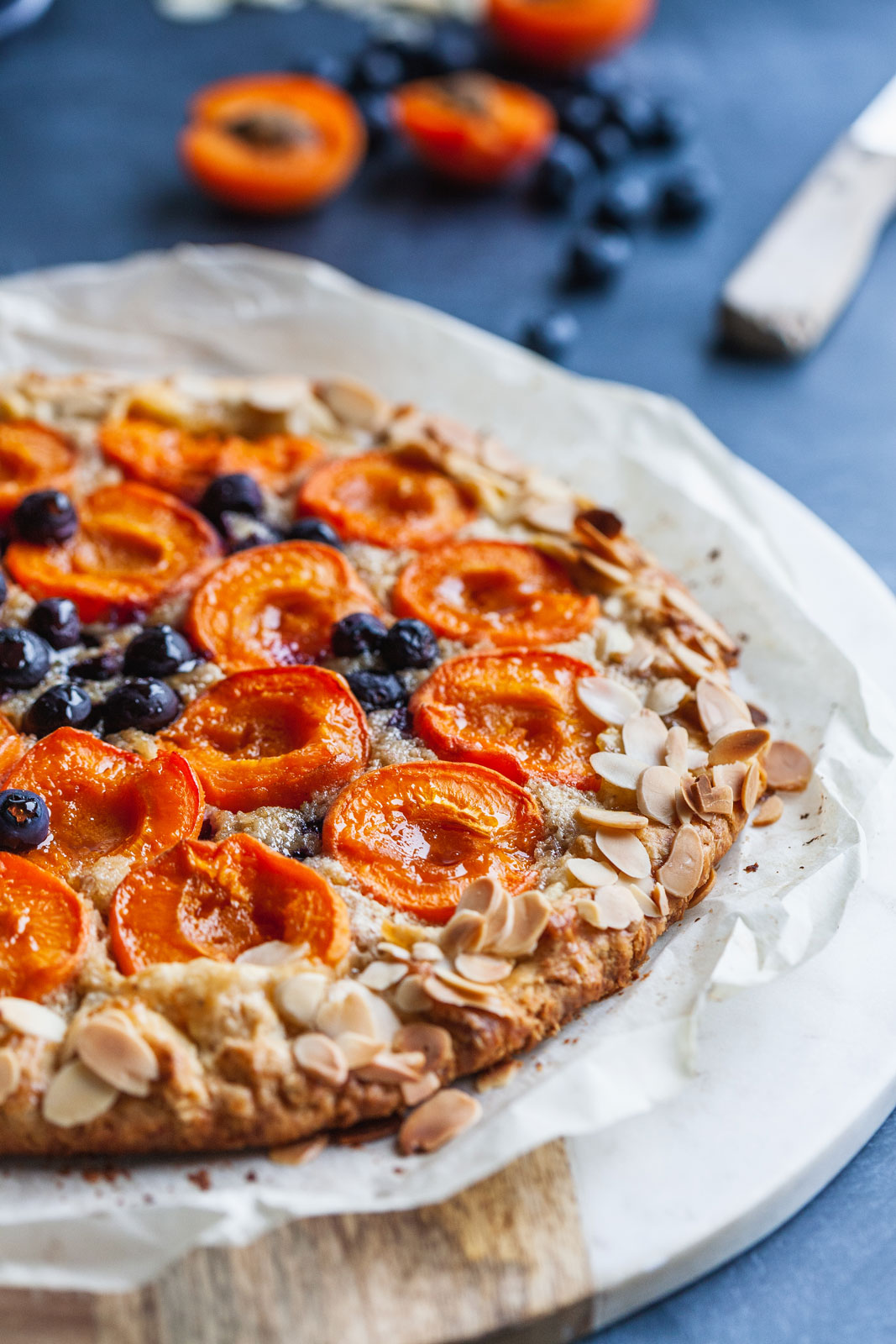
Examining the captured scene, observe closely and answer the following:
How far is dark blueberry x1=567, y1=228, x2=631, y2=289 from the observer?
5.35 m

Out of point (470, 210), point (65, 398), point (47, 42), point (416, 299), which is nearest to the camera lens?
point (65, 398)

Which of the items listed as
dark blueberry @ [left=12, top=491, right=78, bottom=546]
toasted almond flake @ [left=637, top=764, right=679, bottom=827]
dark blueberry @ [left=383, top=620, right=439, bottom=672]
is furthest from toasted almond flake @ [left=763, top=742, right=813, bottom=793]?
dark blueberry @ [left=12, top=491, right=78, bottom=546]

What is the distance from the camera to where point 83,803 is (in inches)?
117

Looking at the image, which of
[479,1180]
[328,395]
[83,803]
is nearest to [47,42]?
[328,395]

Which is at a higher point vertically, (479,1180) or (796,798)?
(796,798)

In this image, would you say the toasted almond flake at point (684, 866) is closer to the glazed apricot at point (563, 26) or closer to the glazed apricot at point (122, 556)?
the glazed apricot at point (122, 556)

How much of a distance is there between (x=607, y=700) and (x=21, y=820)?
52.8 inches

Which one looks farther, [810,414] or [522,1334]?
[810,414]

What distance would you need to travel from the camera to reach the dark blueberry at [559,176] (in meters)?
5.71

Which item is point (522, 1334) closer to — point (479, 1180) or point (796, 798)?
point (479, 1180)

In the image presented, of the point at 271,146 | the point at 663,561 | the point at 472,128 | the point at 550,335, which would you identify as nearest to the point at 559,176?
the point at 472,128

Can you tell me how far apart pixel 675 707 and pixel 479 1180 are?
1.26m

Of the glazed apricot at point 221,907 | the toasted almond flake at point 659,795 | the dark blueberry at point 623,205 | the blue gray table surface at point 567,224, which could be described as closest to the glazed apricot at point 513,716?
the toasted almond flake at point 659,795

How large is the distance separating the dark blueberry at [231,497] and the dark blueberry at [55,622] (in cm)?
54
